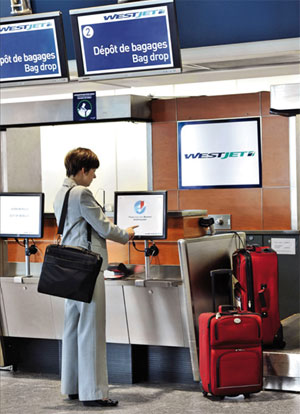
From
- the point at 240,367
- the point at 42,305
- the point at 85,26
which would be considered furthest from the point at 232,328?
the point at 85,26

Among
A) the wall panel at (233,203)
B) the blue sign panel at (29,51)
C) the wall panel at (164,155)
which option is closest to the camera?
the blue sign panel at (29,51)

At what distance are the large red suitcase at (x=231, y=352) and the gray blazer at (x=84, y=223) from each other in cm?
79

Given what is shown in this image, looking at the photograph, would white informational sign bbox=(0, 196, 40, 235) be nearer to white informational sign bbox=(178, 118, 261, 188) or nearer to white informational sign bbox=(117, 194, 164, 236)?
white informational sign bbox=(117, 194, 164, 236)

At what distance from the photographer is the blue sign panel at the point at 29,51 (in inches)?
208

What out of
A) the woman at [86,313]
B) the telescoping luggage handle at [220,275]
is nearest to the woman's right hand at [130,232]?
the woman at [86,313]

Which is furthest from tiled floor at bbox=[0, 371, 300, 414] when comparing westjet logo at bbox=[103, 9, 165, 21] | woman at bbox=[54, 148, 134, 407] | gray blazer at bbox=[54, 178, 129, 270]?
westjet logo at bbox=[103, 9, 165, 21]

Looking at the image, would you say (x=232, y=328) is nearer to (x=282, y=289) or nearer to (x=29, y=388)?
(x=29, y=388)

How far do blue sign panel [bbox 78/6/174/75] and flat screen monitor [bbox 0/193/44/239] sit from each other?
3.67 ft

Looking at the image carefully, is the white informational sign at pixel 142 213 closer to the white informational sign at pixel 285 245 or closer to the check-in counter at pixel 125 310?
the check-in counter at pixel 125 310

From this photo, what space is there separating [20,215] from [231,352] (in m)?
1.97

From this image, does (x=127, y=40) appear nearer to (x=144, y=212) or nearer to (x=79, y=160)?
(x=79, y=160)

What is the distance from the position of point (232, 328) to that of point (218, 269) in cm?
62

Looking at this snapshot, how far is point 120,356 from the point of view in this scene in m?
5.63

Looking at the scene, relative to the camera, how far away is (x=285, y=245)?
7336mm
